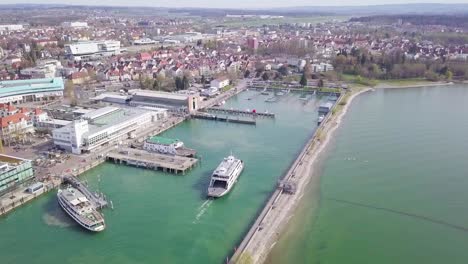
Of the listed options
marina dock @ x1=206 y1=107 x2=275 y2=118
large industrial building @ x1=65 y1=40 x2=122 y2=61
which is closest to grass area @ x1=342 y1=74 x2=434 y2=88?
marina dock @ x1=206 y1=107 x2=275 y2=118

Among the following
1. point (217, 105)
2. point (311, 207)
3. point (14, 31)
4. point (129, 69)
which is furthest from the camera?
point (14, 31)

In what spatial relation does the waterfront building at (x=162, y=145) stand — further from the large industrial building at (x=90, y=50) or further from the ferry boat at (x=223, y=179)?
the large industrial building at (x=90, y=50)

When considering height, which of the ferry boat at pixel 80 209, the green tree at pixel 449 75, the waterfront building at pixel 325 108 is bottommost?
the ferry boat at pixel 80 209

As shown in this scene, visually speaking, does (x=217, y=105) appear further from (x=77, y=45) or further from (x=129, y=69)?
A: (x=77, y=45)

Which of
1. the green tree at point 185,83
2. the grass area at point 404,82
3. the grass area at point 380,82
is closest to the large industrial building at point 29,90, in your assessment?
the green tree at point 185,83

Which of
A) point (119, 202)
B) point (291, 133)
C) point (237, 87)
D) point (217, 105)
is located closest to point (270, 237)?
point (119, 202)

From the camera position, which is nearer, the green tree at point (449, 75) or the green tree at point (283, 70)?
the green tree at point (449, 75)

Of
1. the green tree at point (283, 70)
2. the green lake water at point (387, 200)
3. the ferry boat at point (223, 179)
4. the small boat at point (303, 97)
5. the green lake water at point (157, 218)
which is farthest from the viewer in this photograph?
the green tree at point (283, 70)

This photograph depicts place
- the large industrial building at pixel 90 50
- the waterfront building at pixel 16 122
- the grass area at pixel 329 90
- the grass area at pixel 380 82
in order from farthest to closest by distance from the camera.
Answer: the large industrial building at pixel 90 50
the grass area at pixel 380 82
the grass area at pixel 329 90
the waterfront building at pixel 16 122
